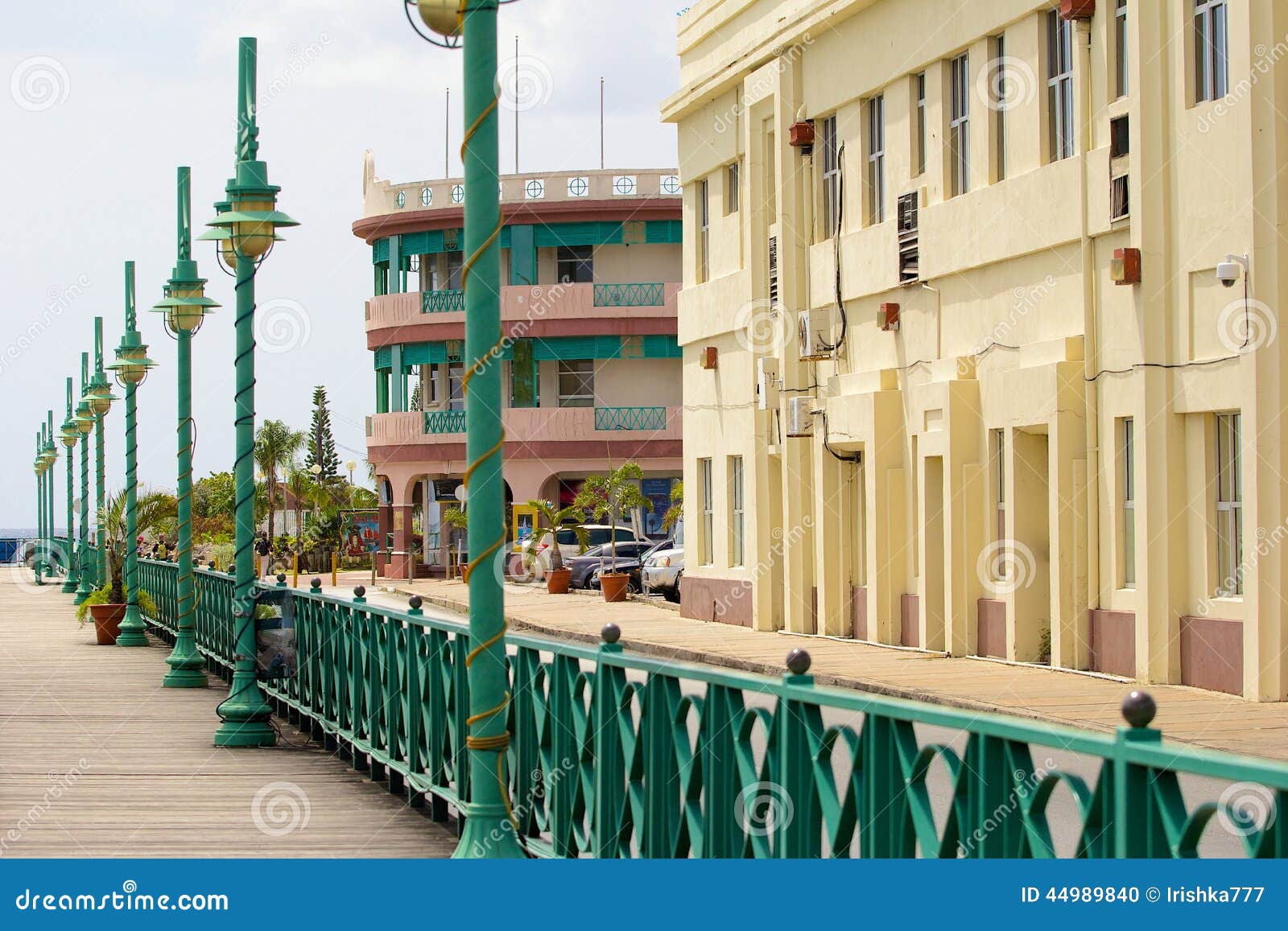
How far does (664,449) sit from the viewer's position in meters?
60.1

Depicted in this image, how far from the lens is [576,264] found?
61156mm

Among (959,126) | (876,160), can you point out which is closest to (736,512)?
(876,160)

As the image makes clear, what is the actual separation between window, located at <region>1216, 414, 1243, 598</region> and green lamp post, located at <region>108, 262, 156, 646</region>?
15.7 m

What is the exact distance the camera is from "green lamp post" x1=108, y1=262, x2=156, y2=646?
2642 cm

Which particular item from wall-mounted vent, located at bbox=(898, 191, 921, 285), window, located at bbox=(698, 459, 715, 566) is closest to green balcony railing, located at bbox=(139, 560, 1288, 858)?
wall-mounted vent, located at bbox=(898, 191, 921, 285)

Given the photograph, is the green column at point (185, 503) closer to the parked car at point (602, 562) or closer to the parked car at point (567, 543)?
the parked car at point (602, 562)

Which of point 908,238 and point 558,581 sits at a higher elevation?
point 908,238

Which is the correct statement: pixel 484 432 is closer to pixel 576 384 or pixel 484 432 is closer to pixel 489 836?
pixel 489 836

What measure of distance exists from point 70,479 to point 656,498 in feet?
62.3

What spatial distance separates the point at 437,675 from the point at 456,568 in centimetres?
5131

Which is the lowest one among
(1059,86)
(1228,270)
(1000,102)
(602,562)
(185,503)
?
(602,562)

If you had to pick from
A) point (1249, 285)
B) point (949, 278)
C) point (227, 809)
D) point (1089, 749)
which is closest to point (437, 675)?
point (227, 809)

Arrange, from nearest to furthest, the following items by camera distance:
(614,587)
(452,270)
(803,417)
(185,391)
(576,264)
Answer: (185,391) < (803,417) < (614,587) < (576,264) < (452,270)

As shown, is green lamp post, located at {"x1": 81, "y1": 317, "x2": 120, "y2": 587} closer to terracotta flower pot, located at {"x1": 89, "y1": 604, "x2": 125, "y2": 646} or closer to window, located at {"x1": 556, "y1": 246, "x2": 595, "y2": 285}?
terracotta flower pot, located at {"x1": 89, "y1": 604, "x2": 125, "y2": 646}
